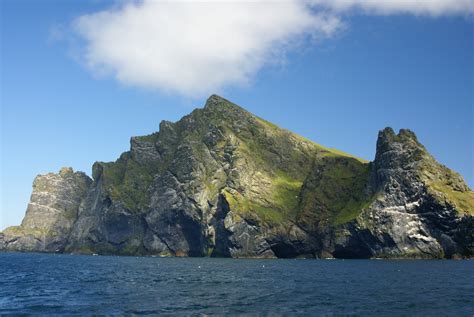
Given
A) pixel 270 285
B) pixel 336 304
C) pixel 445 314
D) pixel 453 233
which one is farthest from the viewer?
pixel 453 233

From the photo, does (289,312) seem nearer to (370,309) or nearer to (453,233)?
(370,309)

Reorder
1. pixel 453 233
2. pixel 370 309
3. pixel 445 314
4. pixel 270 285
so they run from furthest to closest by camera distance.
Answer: pixel 453 233 → pixel 270 285 → pixel 370 309 → pixel 445 314

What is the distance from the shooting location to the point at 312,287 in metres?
77.6

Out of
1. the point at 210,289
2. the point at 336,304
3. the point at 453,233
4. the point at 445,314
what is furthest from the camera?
the point at 453,233

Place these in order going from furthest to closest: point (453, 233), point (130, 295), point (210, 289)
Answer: point (453, 233) < point (210, 289) < point (130, 295)

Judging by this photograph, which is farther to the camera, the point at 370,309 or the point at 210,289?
the point at 210,289

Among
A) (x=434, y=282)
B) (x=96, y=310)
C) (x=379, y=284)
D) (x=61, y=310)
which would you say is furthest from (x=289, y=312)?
(x=434, y=282)

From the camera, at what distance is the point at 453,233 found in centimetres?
19438

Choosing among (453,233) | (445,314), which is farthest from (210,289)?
(453,233)

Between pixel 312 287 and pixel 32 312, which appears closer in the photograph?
pixel 32 312

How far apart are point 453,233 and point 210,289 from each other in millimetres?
154949

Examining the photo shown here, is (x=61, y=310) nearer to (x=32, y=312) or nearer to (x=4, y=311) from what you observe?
(x=32, y=312)

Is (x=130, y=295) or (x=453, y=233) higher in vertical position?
(x=453, y=233)

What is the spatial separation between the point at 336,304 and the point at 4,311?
38.1 m
